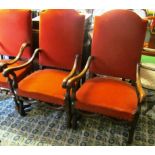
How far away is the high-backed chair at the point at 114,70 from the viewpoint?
1424mm

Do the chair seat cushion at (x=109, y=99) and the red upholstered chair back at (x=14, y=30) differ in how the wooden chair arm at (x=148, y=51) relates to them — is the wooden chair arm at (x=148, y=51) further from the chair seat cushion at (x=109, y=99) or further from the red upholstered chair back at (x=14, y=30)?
the red upholstered chair back at (x=14, y=30)

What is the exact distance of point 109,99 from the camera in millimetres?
1465

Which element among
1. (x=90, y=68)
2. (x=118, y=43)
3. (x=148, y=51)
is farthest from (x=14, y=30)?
(x=148, y=51)

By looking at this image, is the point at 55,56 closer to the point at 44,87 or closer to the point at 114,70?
the point at 44,87

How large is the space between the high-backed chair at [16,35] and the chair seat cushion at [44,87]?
0.16 metres

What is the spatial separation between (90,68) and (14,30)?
845mm

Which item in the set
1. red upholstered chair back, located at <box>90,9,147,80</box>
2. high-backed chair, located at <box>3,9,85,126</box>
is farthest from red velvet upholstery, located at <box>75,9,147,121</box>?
high-backed chair, located at <box>3,9,85,126</box>

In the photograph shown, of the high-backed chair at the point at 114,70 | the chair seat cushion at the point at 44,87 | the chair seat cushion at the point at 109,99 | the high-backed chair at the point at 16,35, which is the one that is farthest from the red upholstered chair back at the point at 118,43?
the high-backed chair at the point at 16,35

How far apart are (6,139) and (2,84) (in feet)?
1.58

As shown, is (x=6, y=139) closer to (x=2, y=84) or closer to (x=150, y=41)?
(x=2, y=84)

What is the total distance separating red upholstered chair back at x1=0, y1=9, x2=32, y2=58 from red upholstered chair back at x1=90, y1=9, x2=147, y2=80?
67 cm

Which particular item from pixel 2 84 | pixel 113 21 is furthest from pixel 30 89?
pixel 113 21

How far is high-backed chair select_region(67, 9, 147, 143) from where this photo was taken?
1424 millimetres

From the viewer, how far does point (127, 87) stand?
162 cm
